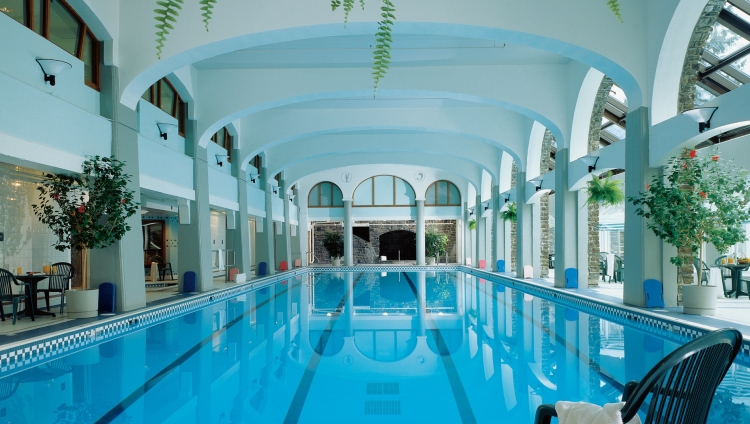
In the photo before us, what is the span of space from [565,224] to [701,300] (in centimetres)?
448

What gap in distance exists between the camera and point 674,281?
8.51 meters


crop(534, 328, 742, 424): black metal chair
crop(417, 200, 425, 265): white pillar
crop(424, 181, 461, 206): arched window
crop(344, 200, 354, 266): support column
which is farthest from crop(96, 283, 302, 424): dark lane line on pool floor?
crop(424, 181, 461, 206): arched window

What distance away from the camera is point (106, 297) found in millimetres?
8336

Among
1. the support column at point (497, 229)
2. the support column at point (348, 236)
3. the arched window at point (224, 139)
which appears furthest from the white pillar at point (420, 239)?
the arched window at point (224, 139)

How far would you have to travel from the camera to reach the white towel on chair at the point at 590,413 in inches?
72.5

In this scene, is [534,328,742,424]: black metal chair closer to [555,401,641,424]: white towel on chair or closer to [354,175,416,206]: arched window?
[555,401,641,424]: white towel on chair

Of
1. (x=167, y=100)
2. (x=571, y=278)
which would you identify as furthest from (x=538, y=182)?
(x=167, y=100)

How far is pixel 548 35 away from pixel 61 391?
271 inches

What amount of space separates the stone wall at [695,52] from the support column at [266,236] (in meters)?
12.4

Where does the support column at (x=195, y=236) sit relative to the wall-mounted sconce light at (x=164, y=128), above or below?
below

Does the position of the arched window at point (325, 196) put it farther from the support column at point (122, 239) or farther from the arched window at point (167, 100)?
the support column at point (122, 239)

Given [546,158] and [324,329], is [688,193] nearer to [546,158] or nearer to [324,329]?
[324,329]

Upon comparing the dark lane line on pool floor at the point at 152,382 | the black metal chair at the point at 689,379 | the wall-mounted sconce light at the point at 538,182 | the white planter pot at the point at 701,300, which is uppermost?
the wall-mounted sconce light at the point at 538,182

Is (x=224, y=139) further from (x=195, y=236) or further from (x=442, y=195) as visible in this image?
(x=442, y=195)
